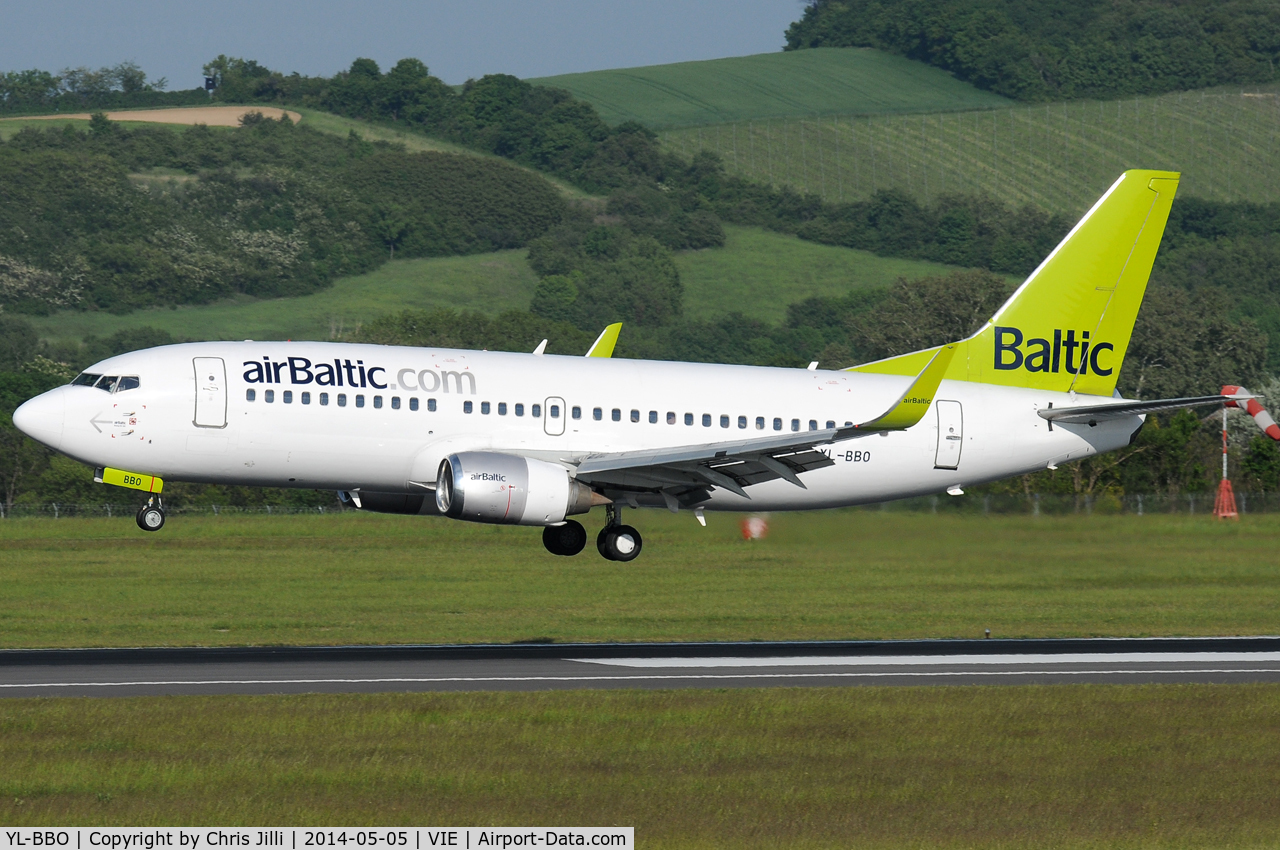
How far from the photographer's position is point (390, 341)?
448ft

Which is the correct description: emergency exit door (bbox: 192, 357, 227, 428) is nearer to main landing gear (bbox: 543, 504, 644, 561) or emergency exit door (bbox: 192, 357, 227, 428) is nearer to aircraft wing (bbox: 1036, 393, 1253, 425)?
main landing gear (bbox: 543, 504, 644, 561)

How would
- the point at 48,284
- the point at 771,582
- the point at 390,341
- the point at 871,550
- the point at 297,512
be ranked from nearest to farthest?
1. the point at 871,550
2. the point at 771,582
3. the point at 297,512
4. the point at 390,341
5. the point at 48,284

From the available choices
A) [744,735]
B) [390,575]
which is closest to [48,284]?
[390,575]

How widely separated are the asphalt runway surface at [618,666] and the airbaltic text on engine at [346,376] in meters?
6.25

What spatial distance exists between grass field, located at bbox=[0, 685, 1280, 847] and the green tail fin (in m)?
12.5

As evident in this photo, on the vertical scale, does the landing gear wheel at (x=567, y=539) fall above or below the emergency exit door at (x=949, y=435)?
below

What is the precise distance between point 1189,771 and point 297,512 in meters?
66.5

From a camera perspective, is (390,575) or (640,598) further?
(390,575)

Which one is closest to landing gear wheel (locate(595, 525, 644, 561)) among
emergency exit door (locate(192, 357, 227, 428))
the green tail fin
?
the green tail fin

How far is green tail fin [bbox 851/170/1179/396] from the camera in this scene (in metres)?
45.2

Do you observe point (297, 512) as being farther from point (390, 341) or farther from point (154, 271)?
point (154, 271)

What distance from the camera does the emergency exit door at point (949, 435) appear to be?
4309 centimetres

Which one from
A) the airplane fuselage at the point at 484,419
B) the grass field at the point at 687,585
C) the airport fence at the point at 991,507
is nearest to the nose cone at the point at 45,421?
the airplane fuselage at the point at 484,419

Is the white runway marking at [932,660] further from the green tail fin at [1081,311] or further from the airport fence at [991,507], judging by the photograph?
the green tail fin at [1081,311]
